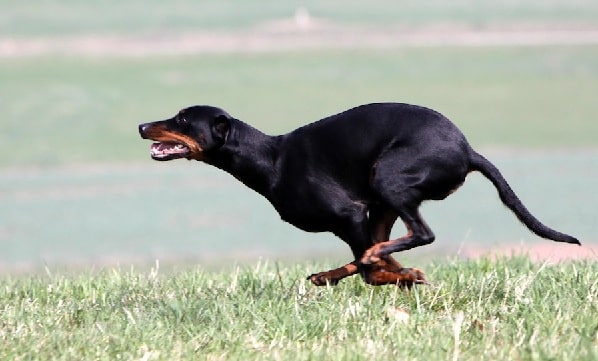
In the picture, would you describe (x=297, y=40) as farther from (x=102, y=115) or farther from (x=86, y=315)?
(x=86, y=315)

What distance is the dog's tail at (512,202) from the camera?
6764mm

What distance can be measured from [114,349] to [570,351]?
5.52ft

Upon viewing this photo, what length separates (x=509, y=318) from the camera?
243 inches

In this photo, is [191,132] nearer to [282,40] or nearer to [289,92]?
[289,92]

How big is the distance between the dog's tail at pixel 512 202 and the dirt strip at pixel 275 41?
37941mm

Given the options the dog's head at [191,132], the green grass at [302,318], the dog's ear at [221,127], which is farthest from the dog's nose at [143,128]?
the green grass at [302,318]

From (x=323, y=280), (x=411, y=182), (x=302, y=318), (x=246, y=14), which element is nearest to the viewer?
(x=302, y=318)

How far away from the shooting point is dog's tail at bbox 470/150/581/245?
6764 mm

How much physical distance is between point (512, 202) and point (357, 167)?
727mm

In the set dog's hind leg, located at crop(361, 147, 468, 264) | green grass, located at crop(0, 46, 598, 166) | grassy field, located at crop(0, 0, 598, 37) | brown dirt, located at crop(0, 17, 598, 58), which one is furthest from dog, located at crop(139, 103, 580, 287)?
grassy field, located at crop(0, 0, 598, 37)

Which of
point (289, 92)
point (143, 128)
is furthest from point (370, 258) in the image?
point (289, 92)

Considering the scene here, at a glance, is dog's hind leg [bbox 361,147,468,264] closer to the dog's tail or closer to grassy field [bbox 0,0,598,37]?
the dog's tail

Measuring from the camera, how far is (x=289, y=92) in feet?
119

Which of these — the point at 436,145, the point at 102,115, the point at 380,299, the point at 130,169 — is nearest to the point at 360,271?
the point at 380,299
